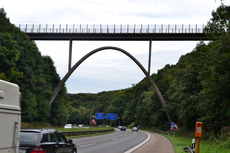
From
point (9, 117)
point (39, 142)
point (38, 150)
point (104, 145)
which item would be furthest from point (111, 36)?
point (9, 117)

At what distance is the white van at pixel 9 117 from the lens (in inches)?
207

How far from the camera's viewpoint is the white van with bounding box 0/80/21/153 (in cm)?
526

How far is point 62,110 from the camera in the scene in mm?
63156

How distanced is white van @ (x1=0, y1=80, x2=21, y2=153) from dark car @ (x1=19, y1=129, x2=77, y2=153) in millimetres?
2335

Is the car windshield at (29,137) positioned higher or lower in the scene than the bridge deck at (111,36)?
lower

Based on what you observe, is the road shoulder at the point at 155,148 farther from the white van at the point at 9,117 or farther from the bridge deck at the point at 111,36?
the bridge deck at the point at 111,36

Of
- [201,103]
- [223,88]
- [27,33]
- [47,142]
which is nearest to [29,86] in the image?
[27,33]

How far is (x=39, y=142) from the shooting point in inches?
322

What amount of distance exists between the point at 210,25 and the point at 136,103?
308 ft

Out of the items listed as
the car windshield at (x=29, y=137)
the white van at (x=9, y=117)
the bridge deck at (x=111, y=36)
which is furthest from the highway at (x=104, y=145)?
the bridge deck at (x=111, y=36)

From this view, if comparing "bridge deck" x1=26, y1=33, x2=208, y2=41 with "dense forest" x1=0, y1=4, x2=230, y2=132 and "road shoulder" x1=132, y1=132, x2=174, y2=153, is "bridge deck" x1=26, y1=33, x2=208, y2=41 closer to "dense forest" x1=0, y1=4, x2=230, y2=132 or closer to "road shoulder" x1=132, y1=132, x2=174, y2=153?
"dense forest" x1=0, y1=4, x2=230, y2=132

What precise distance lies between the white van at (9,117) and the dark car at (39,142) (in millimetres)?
2335

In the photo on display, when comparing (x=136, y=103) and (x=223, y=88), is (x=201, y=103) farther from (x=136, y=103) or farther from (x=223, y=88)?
(x=136, y=103)

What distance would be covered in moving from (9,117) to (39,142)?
290cm
